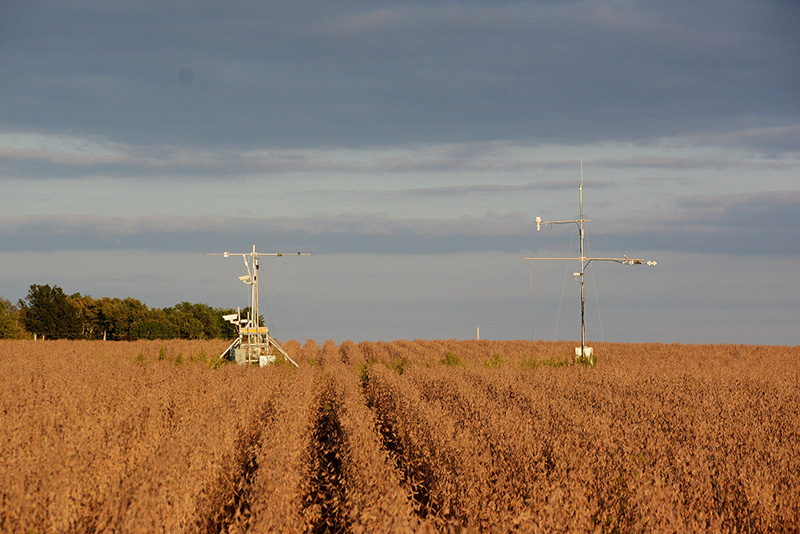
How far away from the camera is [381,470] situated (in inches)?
287

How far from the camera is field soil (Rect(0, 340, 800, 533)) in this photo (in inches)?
237

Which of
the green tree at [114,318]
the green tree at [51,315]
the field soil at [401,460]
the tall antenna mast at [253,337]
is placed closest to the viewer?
the field soil at [401,460]

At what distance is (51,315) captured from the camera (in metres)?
67.4

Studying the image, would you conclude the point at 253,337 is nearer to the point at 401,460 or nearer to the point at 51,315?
the point at 401,460

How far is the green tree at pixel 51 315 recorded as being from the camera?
Result: 6706cm

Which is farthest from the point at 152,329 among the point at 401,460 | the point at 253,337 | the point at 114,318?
the point at 401,460

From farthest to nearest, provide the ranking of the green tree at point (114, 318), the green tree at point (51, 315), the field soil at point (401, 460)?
the green tree at point (114, 318) < the green tree at point (51, 315) < the field soil at point (401, 460)

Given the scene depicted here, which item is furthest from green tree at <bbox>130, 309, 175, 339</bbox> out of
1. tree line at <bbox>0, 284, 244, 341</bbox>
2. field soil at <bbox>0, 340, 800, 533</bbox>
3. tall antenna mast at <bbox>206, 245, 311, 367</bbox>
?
field soil at <bbox>0, 340, 800, 533</bbox>

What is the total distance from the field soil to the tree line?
185ft

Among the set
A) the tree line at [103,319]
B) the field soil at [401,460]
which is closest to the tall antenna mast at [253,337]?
the field soil at [401,460]

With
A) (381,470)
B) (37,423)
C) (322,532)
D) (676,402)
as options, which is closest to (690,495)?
(381,470)

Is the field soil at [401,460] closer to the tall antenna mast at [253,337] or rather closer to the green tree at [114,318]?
the tall antenna mast at [253,337]

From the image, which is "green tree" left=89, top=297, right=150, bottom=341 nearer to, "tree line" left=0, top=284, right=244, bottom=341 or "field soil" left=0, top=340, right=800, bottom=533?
"tree line" left=0, top=284, right=244, bottom=341

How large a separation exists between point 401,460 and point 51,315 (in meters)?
66.6
